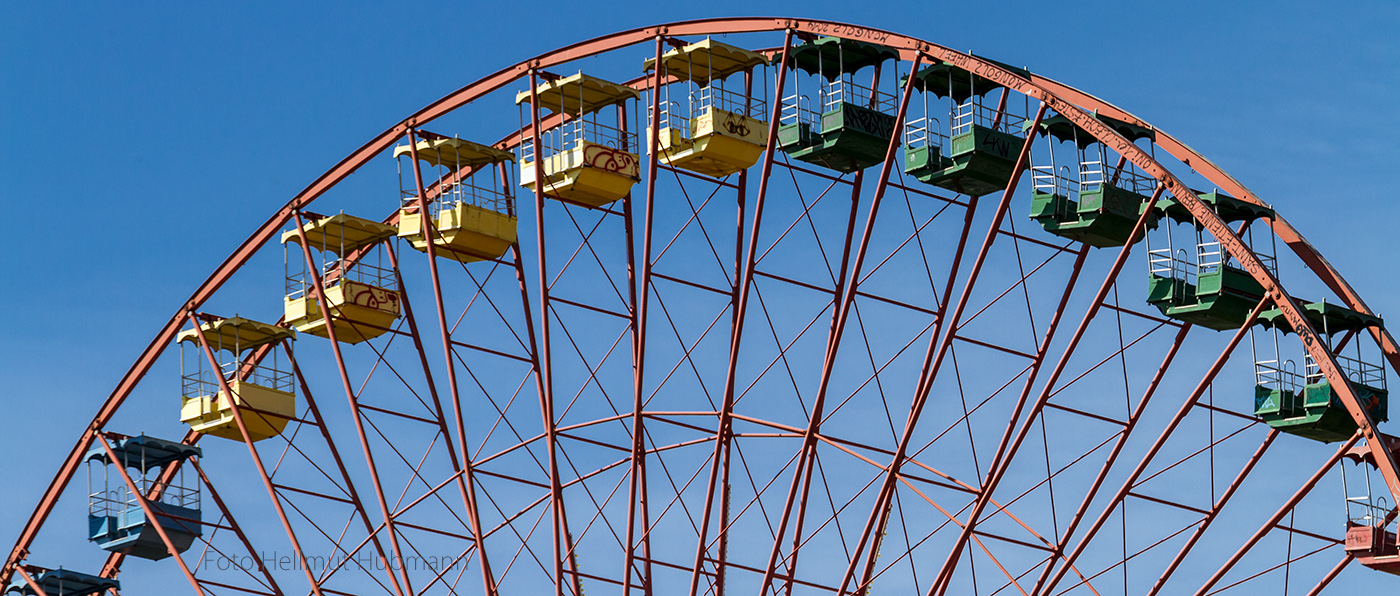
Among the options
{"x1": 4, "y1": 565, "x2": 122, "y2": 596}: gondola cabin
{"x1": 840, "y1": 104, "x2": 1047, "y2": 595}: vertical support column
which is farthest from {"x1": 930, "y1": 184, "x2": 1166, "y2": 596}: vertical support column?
{"x1": 4, "y1": 565, "x2": 122, "y2": 596}: gondola cabin

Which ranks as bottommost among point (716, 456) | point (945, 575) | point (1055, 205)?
point (945, 575)

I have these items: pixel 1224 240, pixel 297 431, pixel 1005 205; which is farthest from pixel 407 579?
pixel 1224 240

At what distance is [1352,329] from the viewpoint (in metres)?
52.3

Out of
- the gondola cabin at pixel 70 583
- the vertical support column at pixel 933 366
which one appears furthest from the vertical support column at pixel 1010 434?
the gondola cabin at pixel 70 583

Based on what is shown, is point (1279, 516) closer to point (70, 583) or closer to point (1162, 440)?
point (1162, 440)

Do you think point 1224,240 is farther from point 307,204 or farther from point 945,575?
point 307,204

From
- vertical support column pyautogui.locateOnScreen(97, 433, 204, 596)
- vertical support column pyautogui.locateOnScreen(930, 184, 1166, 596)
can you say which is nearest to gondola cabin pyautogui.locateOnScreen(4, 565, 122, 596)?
vertical support column pyautogui.locateOnScreen(97, 433, 204, 596)

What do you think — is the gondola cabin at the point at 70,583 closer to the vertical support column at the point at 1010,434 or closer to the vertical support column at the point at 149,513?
the vertical support column at the point at 149,513

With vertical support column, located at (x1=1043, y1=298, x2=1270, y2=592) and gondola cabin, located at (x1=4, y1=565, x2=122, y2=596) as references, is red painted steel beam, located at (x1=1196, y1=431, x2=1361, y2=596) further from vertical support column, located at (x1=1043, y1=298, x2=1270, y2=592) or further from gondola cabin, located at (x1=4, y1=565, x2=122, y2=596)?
gondola cabin, located at (x1=4, y1=565, x2=122, y2=596)

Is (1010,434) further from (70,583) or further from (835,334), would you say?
(70,583)

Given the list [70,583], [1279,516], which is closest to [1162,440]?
[1279,516]

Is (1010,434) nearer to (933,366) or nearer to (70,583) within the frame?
(933,366)

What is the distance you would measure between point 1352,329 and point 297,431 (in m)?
26.2

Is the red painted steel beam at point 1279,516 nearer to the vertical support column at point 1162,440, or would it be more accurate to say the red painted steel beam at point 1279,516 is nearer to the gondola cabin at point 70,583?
the vertical support column at point 1162,440
